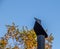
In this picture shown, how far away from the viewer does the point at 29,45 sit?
18578mm

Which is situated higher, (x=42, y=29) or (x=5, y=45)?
(x=5, y=45)

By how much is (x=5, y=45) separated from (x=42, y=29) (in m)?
15.5

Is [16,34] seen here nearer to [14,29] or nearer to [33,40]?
[14,29]

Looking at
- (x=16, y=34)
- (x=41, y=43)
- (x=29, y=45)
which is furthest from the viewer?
(x=16, y=34)

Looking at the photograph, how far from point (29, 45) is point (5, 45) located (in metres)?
2.36

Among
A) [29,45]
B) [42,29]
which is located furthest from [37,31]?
[29,45]

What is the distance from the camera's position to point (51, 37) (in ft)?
69.1

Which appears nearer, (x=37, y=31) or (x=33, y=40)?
(x=37, y=31)

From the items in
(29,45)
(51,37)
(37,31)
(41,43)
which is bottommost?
(41,43)

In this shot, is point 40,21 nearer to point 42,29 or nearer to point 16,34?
point 42,29

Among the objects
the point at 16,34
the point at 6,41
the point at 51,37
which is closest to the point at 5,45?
the point at 6,41

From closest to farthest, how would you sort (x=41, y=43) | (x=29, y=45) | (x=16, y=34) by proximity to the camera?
(x=41, y=43), (x=29, y=45), (x=16, y=34)

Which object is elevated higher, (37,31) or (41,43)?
(37,31)

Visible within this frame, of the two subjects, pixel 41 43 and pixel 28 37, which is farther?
pixel 28 37
